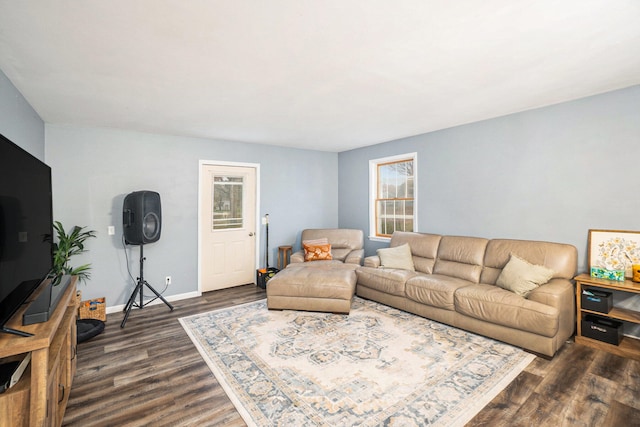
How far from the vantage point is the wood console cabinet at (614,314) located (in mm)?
2613

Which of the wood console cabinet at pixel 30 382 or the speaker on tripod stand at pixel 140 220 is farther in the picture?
the speaker on tripod stand at pixel 140 220

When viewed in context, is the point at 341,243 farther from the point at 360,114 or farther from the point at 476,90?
the point at 476,90

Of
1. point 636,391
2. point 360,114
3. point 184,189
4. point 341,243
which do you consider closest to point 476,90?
point 360,114

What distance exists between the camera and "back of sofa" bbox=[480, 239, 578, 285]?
10.1 feet

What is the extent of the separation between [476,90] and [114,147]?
4440mm

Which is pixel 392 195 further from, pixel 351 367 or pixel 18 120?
pixel 18 120

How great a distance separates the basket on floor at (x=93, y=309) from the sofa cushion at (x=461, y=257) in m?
4.26

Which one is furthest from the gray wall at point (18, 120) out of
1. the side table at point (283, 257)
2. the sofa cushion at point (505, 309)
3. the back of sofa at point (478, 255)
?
the back of sofa at point (478, 255)

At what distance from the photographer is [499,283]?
10.8 feet

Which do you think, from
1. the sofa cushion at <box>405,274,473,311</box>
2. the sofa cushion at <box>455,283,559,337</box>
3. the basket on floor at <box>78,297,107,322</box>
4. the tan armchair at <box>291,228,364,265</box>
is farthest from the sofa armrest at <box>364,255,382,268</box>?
the basket on floor at <box>78,297,107,322</box>

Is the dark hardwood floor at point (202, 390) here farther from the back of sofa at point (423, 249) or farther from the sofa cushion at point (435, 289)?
the back of sofa at point (423, 249)

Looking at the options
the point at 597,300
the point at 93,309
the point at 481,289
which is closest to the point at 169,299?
the point at 93,309

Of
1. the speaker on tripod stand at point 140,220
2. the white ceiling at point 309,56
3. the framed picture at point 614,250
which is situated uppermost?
the white ceiling at point 309,56

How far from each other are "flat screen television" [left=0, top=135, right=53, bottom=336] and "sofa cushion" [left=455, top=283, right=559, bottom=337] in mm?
3438
